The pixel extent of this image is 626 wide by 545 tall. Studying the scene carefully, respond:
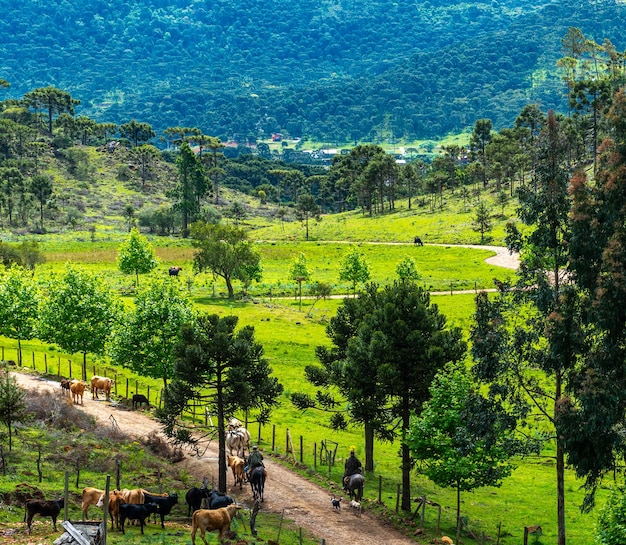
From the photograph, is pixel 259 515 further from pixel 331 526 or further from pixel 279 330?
pixel 279 330

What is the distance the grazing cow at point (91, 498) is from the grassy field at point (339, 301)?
14632 mm

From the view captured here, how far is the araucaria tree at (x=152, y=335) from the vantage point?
4797 cm

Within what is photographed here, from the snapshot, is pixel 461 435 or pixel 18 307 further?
pixel 18 307

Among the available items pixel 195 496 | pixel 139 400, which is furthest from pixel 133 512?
pixel 139 400

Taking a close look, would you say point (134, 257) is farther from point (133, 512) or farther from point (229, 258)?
point (133, 512)

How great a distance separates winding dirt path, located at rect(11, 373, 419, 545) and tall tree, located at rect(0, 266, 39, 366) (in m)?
14.8

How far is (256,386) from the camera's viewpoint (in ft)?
116

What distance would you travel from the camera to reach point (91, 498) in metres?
27.0

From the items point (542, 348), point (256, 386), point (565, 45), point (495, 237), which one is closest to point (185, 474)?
point (256, 386)

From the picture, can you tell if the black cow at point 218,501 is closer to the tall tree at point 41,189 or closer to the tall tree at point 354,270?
the tall tree at point 354,270

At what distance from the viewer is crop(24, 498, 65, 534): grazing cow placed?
82.2 ft

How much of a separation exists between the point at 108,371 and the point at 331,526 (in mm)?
30817

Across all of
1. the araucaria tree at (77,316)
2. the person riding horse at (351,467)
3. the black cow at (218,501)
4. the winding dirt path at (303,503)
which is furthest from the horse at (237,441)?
the araucaria tree at (77,316)

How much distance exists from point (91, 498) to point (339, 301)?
69.4 metres
